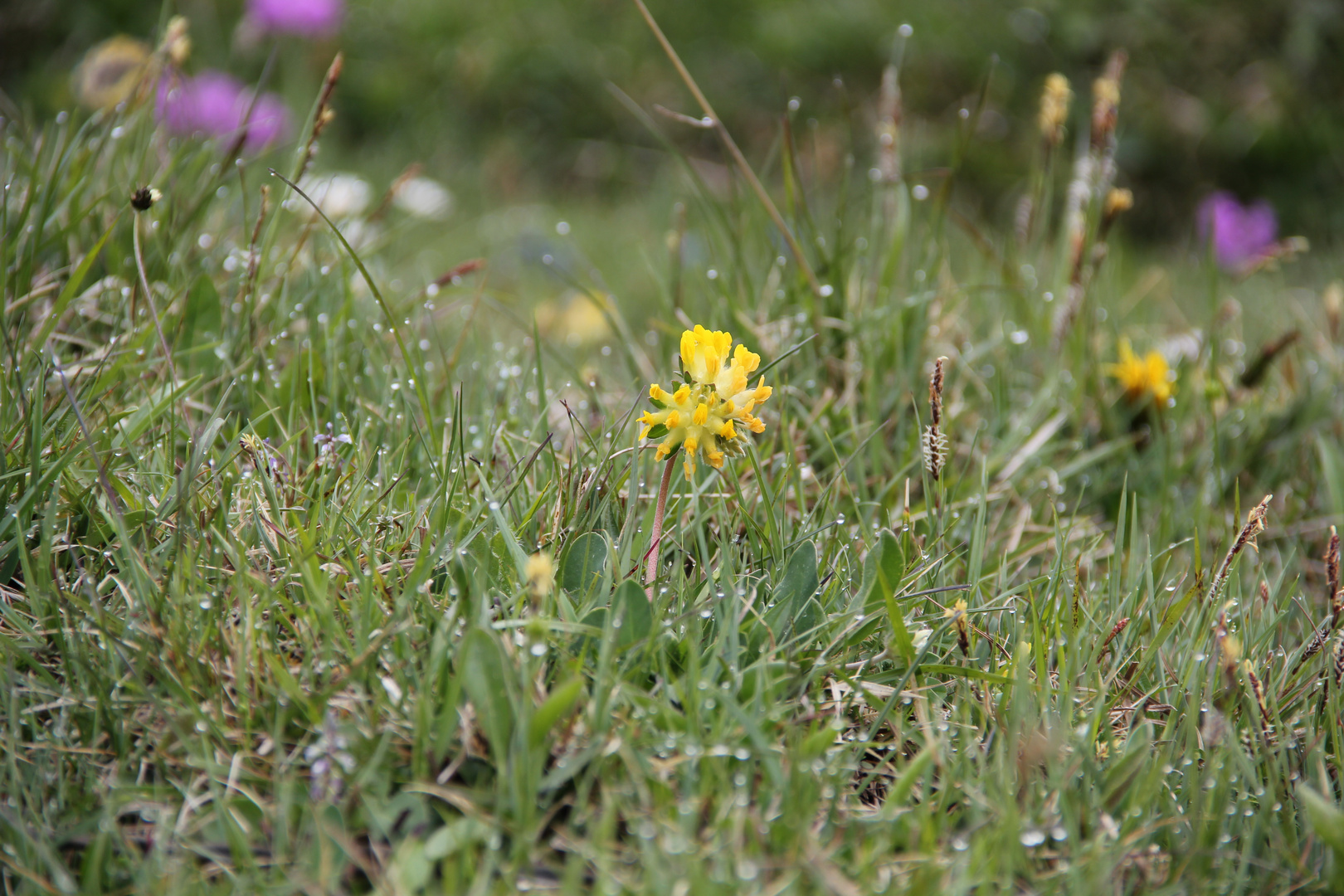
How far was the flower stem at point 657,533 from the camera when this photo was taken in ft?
4.02

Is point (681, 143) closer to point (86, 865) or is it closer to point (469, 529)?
point (469, 529)

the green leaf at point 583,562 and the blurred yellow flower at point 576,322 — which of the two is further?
the blurred yellow flower at point 576,322

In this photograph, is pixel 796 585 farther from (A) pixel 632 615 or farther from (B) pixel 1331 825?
(B) pixel 1331 825

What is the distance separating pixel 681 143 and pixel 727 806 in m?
4.95

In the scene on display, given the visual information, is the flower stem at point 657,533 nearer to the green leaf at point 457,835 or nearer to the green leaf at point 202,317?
the green leaf at point 457,835

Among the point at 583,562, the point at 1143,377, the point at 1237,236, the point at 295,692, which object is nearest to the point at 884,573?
the point at 583,562

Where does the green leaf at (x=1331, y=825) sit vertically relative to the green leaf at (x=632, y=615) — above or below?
below

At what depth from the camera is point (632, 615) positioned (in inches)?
46.0

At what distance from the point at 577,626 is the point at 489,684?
0.14m

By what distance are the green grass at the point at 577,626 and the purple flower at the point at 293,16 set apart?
2517 mm

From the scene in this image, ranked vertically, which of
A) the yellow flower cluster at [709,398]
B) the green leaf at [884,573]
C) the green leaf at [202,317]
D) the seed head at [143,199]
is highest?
the seed head at [143,199]

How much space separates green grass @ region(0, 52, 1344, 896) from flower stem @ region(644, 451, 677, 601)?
4 cm

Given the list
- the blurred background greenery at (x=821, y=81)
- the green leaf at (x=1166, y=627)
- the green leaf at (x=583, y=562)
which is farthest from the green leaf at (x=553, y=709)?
the blurred background greenery at (x=821, y=81)

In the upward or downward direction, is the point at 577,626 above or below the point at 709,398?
below
